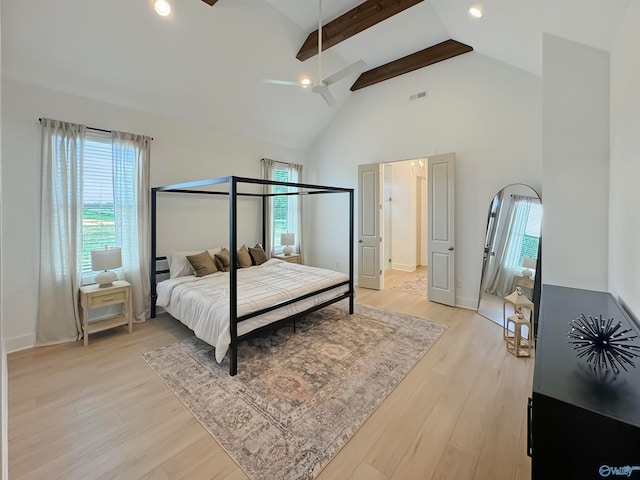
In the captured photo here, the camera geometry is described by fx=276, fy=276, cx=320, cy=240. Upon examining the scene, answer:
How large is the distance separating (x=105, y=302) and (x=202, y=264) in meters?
1.18

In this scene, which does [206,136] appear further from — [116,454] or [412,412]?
[412,412]

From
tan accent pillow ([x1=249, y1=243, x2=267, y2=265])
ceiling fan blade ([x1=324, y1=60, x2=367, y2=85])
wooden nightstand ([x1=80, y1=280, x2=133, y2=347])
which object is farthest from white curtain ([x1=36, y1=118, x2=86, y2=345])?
ceiling fan blade ([x1=324, y1=60, x2=367, y2=85])

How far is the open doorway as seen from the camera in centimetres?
720

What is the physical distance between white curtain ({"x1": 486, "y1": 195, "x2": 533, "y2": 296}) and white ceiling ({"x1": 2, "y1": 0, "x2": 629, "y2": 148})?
171 centimetres

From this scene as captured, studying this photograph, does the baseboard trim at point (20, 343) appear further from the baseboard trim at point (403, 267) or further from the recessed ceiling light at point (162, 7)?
the baseboard trim at point (403, 267)

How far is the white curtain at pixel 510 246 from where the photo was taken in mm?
3678

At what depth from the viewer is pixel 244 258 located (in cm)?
468

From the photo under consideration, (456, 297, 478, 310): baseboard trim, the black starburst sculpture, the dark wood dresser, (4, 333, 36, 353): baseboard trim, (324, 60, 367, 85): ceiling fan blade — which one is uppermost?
(324, 60, 367, 85): ceiling fan blade

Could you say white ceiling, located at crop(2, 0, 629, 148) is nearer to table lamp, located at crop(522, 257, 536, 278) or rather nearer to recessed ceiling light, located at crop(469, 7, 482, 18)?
recessed ceiling light, located at crop(469, 7, 482, 18)

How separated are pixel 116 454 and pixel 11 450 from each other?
662 millimetres

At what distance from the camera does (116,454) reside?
5.74 ft

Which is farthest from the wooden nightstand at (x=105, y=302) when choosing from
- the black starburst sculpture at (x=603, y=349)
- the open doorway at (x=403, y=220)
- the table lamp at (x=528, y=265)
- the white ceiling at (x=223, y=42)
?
the open doorway at (x=403, y=220)

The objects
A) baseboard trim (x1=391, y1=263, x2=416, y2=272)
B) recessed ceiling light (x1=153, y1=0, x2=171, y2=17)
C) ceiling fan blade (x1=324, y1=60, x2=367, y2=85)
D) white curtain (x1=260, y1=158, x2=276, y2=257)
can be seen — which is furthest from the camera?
baseboard trim (x1=391, y1=263, x2=416, y2=272)

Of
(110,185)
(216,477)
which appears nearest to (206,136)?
(110,185)
